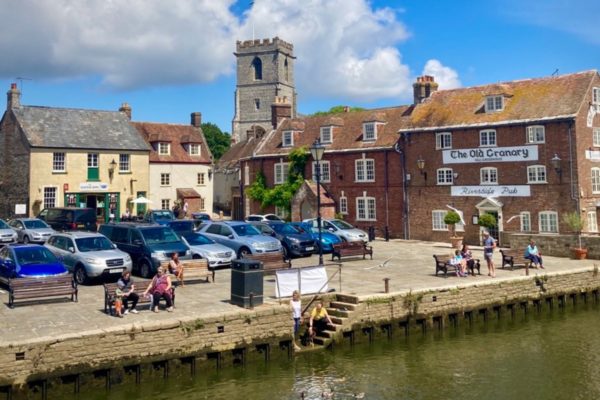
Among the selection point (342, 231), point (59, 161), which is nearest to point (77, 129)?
point (59, 161)

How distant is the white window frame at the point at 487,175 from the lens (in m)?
34.6

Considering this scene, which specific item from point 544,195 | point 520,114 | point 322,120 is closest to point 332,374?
point 544,195

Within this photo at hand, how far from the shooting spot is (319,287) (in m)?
18.7

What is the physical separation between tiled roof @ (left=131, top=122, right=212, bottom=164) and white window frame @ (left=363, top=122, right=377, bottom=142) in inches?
684

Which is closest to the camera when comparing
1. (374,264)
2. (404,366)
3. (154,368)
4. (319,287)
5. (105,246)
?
(154,368)

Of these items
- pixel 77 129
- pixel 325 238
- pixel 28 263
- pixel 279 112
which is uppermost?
pixel 279 112

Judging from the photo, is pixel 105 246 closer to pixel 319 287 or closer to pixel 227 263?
pixel 227 263

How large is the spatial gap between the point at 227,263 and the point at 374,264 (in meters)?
6.74

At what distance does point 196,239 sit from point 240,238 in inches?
83.9

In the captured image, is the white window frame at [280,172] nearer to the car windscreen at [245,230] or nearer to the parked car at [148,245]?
the car windscreen at [245,230]

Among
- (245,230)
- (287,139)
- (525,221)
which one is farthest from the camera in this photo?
(287,139)

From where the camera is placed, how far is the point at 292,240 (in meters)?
28.5

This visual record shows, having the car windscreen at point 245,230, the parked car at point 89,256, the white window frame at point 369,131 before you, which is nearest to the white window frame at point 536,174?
the white window frame at point 369,131

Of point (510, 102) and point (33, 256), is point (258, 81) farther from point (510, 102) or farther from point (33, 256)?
point (33, 256)
